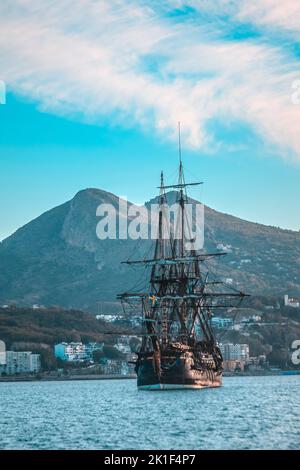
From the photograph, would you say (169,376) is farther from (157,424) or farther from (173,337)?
(157,424)

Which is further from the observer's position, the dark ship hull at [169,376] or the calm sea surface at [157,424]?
the dark ship hull at [169,376]

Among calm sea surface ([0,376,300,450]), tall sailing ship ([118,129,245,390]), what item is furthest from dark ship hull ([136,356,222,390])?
calm sea surface ([0,376,300,450])

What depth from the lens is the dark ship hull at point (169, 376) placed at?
157 metres

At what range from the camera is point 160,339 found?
176 m

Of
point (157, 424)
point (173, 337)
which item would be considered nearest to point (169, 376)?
point (173, 337)

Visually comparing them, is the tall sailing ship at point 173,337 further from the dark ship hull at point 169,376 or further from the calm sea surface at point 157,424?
the calm sea surface at point 157,424

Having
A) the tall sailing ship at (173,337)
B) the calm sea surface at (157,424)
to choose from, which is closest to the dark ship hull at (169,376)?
the tall sailing ship at (173,337)

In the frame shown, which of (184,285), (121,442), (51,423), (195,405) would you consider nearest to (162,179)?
(184,285)

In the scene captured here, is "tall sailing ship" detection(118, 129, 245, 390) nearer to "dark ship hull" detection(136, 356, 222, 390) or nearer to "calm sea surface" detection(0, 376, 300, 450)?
"dark ship hull" detection(136, 356, 222, 390)

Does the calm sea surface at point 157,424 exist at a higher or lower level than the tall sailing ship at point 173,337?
lower

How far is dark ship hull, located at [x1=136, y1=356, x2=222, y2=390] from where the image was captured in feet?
516
